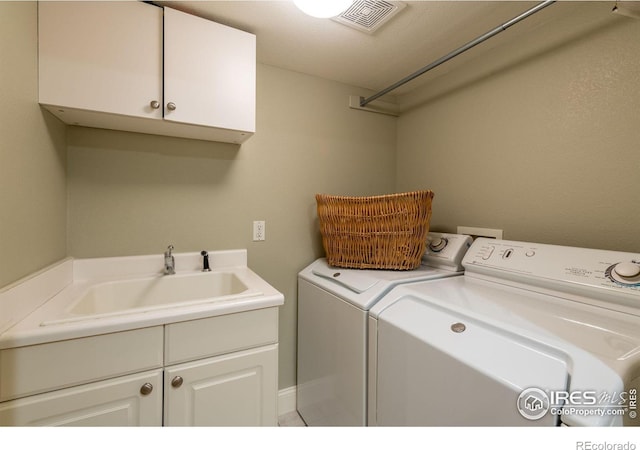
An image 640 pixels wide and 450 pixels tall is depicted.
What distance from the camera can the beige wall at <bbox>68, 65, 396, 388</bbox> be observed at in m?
1.38

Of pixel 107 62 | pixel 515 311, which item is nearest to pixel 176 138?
pixel 107 62

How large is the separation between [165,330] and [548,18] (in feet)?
7.13

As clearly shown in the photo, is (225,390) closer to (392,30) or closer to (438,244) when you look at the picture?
(438,244)

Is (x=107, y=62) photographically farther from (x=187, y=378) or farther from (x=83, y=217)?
(x=187, y=378)

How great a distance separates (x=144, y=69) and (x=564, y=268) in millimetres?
1906

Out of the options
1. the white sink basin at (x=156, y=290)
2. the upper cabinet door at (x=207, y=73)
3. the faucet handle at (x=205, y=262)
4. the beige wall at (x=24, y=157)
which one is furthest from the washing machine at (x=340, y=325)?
the beige wall at (x=24, y=157)

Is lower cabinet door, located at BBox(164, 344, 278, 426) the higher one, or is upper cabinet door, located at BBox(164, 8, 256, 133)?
upper cabinet door, located at BBox(164, 8, 256, 133)

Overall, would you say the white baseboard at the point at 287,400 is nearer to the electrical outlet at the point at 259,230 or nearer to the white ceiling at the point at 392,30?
the electrical outlet at the point at 259,230

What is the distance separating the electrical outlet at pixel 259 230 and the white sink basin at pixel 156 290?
310 mm

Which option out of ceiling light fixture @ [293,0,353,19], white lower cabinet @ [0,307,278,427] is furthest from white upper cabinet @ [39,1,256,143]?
white lower cabinet @ [0,307,278,427]

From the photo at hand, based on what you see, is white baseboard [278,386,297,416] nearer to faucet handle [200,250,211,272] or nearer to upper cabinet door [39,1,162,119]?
faucet handle [200,250,211,272]

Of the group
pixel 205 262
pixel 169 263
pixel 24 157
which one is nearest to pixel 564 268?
pixel 205 262

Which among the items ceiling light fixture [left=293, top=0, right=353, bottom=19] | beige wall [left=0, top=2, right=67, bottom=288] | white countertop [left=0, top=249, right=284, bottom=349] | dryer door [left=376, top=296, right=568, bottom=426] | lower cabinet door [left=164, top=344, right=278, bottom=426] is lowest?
lower cabinet door [left=164, top=344, right=278, bottom=426]

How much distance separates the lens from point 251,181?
1.73 m
